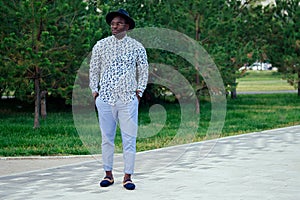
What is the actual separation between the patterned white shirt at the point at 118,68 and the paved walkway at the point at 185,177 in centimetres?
104

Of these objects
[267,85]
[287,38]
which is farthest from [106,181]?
[267,85]

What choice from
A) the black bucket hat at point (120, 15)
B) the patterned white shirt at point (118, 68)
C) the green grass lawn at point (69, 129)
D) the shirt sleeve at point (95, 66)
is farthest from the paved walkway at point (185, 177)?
the black bucket hat at point (120, 15)

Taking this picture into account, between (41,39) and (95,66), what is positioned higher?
(41,39)

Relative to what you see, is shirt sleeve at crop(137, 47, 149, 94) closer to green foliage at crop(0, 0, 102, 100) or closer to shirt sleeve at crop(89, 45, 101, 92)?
shirt sleeve at crop(89, 45, 101, 92)

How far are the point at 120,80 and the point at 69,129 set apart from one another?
8204mm

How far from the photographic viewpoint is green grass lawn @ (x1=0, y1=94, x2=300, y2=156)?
40.0ft

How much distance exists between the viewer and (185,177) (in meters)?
8.58

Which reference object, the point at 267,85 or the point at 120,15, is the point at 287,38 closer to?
the point at 120,15

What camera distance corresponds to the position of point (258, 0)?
30.3 m

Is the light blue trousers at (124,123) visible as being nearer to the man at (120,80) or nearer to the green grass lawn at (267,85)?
the man at (120,80)

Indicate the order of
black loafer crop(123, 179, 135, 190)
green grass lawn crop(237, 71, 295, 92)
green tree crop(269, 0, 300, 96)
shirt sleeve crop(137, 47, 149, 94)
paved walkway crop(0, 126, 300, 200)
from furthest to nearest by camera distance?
green grass lawn crop(237, 71, 295, 92) < green tree crop(269, 0, 300, 96) < shirt sleeve crop(137, 47, 149, 94) < black loafer crop(123, 179, 135, 190) < paved walkway crop(0, 126, 300, 200)

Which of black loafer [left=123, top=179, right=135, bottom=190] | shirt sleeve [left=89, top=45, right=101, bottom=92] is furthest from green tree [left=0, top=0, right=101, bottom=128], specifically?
black loafer [left=123, top=179, right=135, bottom=190]

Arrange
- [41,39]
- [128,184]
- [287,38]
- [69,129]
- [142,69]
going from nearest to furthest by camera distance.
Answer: [128,184] → [142,69] → [41,39] → [69,129] → [287,38]

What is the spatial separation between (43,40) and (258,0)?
16.8 metres
